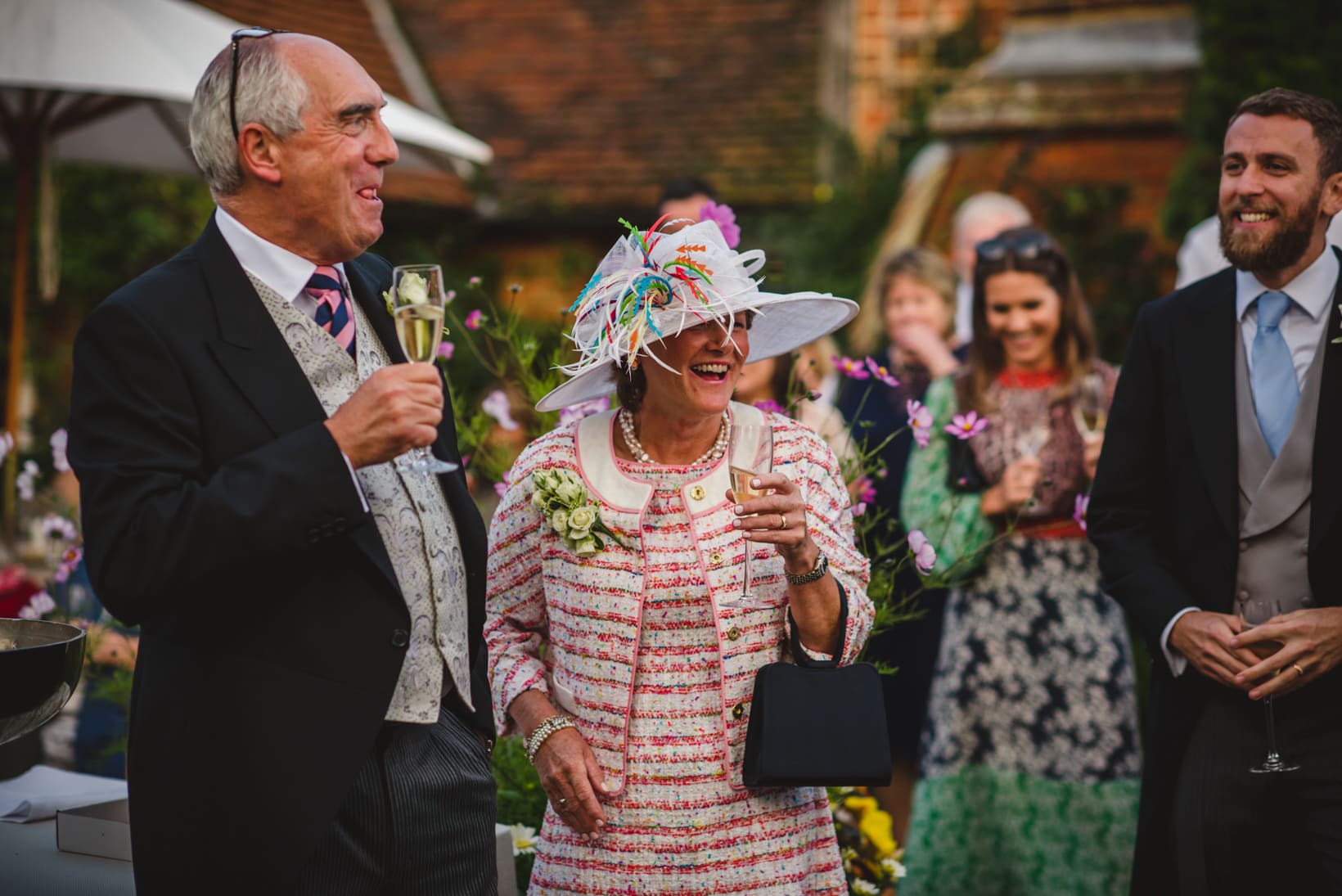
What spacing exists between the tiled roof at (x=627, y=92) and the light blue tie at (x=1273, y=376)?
37.6 ft

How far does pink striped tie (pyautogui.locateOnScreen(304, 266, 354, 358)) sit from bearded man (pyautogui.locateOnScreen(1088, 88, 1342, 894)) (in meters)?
2.04

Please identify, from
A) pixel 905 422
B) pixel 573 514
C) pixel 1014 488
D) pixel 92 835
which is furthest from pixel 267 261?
pixel 905 422

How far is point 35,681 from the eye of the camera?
8.54 feet

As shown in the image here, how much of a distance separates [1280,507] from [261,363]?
91.1 inches

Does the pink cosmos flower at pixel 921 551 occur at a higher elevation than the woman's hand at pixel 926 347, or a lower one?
lower

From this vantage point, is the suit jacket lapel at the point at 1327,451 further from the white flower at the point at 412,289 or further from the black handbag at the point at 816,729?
the white flower at the point at 412,289

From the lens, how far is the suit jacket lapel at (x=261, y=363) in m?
2.49

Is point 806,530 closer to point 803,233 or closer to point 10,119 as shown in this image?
point 10,119

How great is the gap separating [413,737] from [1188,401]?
2.06m

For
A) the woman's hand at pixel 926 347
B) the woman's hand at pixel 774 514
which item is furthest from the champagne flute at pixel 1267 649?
the woman's hand at pixel 926 347

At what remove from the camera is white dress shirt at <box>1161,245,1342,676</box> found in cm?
346

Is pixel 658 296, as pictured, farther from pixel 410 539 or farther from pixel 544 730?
pixel 544 730

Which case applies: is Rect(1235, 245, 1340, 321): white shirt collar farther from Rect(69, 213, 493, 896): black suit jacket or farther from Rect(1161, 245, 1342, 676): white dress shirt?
Rect(69, 213, 493, 896): black suit jacket

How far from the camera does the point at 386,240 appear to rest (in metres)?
15.0
